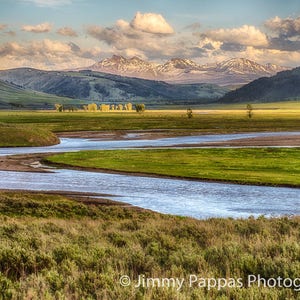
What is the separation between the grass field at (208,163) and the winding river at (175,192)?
10.4 feet

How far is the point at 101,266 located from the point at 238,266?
A: 10.3ft

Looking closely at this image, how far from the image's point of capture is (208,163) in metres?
61.3

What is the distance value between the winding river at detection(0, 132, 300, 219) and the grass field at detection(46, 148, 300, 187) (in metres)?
3.16

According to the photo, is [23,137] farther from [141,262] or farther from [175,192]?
[141,262]

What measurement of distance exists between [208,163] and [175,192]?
1929cm

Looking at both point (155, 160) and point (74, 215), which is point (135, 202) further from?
point (155, 160)

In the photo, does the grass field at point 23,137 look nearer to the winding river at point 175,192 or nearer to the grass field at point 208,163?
the grass field at point 208,163

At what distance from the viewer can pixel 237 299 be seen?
8.72 meters

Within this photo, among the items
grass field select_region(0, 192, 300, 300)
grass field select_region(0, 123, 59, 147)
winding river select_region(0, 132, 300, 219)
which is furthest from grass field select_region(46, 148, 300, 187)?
grass field select_region(0, 192, 300, 300)

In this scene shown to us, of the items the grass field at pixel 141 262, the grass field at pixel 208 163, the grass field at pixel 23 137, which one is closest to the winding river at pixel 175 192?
the grass field at pixel 208 163

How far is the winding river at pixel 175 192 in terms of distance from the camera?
3441 centimetres

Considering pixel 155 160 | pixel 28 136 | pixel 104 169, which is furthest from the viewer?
pixel 28 136

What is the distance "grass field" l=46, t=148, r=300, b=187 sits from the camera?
50.0 meters

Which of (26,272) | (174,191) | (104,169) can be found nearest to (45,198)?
(174,191)
